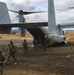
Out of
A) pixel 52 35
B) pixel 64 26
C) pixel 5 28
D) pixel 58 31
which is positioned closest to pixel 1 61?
pixel 5 28

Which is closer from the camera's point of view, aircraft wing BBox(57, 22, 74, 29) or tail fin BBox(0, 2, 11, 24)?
tail fin BBox(0, 2, 11, 24)

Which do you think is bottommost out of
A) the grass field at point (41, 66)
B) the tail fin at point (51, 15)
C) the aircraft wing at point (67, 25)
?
the grass field at point (41, 66)

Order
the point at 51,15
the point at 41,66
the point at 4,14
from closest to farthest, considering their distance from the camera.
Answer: the point at 41,66 < the point at 4,14 < the point at 51,15

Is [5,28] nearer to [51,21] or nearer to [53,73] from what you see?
[51,21]

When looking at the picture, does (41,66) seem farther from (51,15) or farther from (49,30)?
(51,15)

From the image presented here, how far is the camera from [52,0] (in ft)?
141

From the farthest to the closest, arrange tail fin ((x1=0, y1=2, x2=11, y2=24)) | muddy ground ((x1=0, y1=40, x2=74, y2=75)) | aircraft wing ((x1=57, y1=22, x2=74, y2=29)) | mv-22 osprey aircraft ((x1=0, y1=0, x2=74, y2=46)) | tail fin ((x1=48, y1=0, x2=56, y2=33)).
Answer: aircraft wing ((x1=57, y1=22, x2=74, y2=29)) < tail fin ((x1=48, y1=0, x2=56, y2=33)) < tail fin ((x1=0, y1=2, x2=11, y2=24)) < mv-22 osprey aircraft ((x1=0, y1=0, x2=74, y2=46)) < muddy ground ((x1=0, y1=40, x2=74, y2=75))

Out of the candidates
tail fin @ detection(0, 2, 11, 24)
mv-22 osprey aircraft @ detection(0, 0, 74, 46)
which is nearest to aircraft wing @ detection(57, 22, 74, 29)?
mv-22 osprey aircraft @ detection(0, 0, 74, 46)

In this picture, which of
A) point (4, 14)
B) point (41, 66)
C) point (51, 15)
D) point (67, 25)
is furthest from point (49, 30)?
point (41, 66)

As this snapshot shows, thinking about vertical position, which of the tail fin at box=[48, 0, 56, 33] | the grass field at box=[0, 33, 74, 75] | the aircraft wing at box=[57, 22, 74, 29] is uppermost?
the tail fin at box=[48, 0, 56, 33]

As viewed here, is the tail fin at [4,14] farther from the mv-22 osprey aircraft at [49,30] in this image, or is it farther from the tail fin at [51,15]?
the tail fin at [51,15]

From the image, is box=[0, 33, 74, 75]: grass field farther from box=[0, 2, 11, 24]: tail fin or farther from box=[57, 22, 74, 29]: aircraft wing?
box=[57, 22, 74, 29]: aircraft wing

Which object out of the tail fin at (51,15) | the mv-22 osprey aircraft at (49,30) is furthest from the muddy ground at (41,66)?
the tail fin at (51,15)

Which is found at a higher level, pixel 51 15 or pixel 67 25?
pixel 51 15
